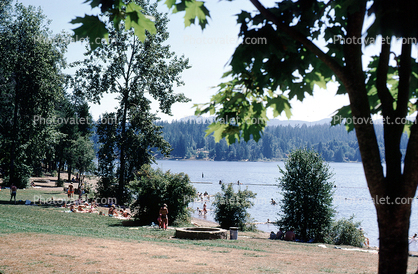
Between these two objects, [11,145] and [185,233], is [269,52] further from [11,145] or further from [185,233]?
[11,145]

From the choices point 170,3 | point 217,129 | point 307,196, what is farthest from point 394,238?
point 307,196

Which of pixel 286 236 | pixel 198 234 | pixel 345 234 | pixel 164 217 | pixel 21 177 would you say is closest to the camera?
pixel 198 234

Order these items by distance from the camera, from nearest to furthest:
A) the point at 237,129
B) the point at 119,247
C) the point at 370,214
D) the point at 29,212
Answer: the point at 237,129
the point at 119,247
the point at 29,212
the point at 370,214

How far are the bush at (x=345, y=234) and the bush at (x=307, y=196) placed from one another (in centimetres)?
53

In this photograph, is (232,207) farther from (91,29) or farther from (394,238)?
(91,29)

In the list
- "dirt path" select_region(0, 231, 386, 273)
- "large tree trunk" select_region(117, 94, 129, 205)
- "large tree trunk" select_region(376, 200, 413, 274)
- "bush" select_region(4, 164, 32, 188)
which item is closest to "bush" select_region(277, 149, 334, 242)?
"dirt path" select_region(0, 231, 386, 273)

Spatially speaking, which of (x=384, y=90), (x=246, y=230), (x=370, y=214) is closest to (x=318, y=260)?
(x=384, y=90)

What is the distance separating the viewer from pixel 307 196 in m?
27.3

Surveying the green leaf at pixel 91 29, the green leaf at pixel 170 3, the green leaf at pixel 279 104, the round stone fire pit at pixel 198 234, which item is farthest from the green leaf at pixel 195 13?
the round stone fire pit at pixel 198 234

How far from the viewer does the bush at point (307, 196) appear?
26.8 meters

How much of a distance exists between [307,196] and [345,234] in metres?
3.86

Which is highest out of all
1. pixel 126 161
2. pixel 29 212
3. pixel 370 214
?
pixel 126 161

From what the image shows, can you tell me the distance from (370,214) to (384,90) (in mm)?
55433

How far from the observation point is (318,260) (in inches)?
499
